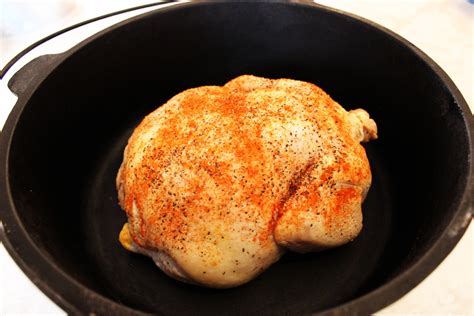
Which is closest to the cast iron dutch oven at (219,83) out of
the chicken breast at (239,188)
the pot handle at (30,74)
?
the pot handle at (30,74)

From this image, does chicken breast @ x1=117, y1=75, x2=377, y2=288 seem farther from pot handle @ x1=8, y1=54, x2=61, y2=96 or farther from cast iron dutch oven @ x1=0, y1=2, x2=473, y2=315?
pot handle @ x1=8, y1=54, x2=61, y2=96

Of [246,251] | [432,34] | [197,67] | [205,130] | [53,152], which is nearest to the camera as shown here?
[246,251]

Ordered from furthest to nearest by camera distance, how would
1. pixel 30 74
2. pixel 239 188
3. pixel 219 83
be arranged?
1. pixel 219 83
2. pixel 30 74
3. pixel 239 188

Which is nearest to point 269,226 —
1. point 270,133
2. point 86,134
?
point 270,133

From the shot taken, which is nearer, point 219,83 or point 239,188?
point 239,188

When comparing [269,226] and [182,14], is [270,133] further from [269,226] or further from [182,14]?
[182,14]
